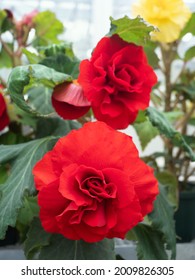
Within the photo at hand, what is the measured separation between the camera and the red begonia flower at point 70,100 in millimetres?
415

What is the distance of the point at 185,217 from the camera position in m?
0.76

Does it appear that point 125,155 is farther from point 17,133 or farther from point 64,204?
point 17,133

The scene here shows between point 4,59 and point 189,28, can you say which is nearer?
point 189,28

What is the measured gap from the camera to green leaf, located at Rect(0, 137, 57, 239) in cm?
38

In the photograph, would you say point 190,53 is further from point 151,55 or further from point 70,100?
point 70,100

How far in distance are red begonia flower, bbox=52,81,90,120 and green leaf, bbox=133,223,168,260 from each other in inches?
6.6

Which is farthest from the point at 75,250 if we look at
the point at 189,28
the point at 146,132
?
the point at 189,28

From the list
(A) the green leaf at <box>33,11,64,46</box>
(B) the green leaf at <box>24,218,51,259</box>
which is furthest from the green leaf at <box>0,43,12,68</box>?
(B) the green leaf at <box>24,218,51,259</box>

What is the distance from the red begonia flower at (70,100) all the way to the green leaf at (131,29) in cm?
7

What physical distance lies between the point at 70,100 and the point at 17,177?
0.33 feet

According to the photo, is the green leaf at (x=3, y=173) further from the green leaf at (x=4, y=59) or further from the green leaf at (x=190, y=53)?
the green leaf at (x=190, y=53)

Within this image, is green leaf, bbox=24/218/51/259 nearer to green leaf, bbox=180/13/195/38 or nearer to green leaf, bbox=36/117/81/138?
green leaf, bbox=36/117/81/138

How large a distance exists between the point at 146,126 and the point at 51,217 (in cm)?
39

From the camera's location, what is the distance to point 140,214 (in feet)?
1.13
